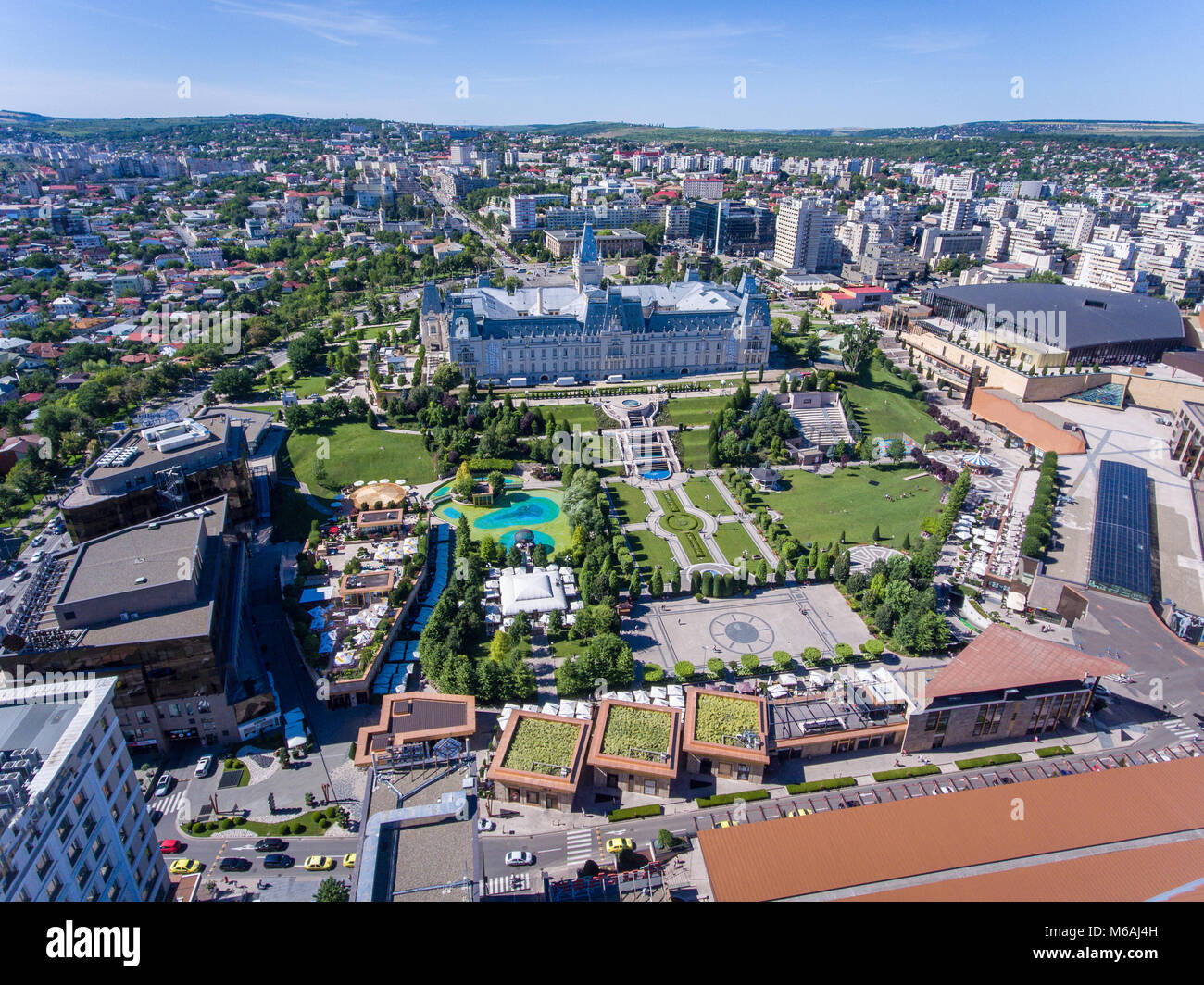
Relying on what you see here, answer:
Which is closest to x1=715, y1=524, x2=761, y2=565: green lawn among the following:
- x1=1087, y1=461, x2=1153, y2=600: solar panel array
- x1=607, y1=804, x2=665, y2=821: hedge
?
x1=1087, y1=461, x2=1153, y2=600: solar panel array

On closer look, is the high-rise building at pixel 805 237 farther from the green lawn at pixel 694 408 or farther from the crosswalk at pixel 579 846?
the crosswalk at pixel 579 846

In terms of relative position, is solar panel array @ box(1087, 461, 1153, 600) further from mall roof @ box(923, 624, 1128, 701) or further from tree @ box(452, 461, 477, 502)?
tree @ box(452, 461, 477, 502)

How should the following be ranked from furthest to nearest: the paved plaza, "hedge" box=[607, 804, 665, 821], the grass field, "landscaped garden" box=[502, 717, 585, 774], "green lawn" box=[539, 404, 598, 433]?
1. "green lawn" box=[539, 404, 598, 433]
2. the grass field
3. the paved plaza
4. "landscaped garden" box=[502, 717, 585, 774]
5. "hedge" box=[607, 804, 665, 821]

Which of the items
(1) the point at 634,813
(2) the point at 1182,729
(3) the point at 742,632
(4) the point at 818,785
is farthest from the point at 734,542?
(2) the point at 1182,729

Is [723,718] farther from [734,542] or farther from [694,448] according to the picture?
[694,448]

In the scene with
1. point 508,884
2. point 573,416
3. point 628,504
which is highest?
point 573,416

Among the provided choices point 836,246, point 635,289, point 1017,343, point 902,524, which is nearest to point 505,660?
point 902,524

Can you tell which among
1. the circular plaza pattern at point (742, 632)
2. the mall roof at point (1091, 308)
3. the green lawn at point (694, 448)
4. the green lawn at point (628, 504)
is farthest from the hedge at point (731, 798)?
the mall roof at point (1091, 308)
